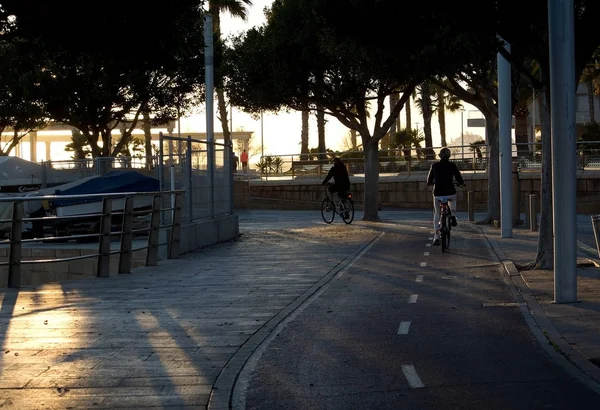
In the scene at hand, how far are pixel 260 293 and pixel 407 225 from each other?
16.0 metres

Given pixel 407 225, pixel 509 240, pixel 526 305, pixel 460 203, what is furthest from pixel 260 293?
pixel 460 203

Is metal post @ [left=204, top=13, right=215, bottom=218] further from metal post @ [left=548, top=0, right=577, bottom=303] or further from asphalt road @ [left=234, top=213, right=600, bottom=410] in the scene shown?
metal post @ [left=548, top=0, right=577, bottom=303]

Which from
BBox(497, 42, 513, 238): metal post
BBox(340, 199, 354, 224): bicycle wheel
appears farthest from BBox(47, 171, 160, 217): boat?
BBox(497, 42, 513, 238): metal post

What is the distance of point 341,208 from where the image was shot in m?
29.0

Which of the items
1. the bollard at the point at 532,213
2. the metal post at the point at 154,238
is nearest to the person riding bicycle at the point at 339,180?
the bollard at the point at 532,213

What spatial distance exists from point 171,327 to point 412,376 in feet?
10.6

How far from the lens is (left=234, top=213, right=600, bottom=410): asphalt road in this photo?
6640mm

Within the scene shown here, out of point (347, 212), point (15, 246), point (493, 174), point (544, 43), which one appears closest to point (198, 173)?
point (15, 246)

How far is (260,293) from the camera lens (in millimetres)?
12648

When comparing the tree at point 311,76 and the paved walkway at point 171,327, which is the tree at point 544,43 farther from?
the tree at point 311,76

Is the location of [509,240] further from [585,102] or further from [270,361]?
[585,102]

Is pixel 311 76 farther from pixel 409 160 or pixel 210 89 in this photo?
pixel 409 160

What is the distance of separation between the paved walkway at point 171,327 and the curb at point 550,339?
1 cm

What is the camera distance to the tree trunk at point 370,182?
102ft
